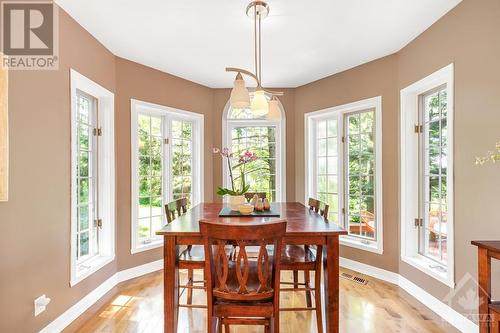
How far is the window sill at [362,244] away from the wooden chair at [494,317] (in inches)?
76.5

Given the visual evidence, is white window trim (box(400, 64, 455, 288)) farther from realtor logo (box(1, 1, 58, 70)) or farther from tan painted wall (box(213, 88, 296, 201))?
realtor logo (box(1, 1, 58, 70))

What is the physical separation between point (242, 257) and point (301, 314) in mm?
1341

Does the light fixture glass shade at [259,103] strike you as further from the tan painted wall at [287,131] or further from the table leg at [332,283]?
the tan painted wall at [287,131]

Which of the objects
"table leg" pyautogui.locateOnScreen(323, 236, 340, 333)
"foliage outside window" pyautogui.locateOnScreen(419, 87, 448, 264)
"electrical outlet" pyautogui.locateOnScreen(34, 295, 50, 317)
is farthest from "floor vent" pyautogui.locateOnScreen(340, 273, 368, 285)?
"electrical outlet" pyautogui.locateOnScreen(34, 295, 50, 317)

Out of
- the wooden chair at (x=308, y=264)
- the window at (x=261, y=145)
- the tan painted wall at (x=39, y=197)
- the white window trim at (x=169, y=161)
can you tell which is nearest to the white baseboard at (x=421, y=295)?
the wooden chair at (x=308, y=264)

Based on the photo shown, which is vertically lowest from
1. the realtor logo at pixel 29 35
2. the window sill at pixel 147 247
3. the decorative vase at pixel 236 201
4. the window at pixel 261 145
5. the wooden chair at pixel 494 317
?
the window sill at pixel 147 247

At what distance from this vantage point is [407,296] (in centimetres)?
288

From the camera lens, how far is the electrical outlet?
2.02m

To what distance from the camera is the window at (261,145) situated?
4.51m

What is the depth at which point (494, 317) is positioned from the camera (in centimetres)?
145

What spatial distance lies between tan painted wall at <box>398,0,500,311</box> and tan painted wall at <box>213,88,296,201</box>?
221cm

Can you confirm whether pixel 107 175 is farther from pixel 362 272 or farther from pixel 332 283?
pixel 362 272

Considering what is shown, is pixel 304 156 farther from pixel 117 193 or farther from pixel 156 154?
pixel 117 193

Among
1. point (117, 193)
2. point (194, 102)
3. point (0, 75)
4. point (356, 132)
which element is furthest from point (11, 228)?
point (356, 132)
